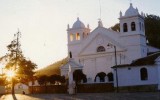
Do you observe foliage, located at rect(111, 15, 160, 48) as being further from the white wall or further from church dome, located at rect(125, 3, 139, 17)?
the white wall

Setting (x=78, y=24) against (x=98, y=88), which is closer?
(x=98, y=88)

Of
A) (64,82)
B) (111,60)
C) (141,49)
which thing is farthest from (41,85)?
(141,49)

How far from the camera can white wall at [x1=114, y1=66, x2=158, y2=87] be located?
174ft

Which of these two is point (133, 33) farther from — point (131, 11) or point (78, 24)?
point (78, 24)

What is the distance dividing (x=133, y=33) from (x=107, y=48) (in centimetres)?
521

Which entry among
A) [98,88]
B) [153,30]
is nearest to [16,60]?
[98,88]

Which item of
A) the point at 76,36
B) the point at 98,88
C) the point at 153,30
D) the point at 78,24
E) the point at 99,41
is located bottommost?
the point at 98,88

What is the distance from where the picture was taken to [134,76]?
178 ft

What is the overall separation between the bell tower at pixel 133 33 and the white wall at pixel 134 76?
28.7 ft

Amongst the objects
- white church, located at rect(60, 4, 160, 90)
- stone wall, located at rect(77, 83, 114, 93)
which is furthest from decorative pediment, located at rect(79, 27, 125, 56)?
stone wall, located at rect(77, 83, 114, 93)

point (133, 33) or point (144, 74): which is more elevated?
point (133, 33)

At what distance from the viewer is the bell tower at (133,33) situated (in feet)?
209

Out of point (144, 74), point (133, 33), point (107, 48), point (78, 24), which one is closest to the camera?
point (144, 74)

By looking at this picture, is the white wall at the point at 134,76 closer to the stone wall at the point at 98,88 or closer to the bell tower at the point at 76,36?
the stone wall at the point at 98,88
